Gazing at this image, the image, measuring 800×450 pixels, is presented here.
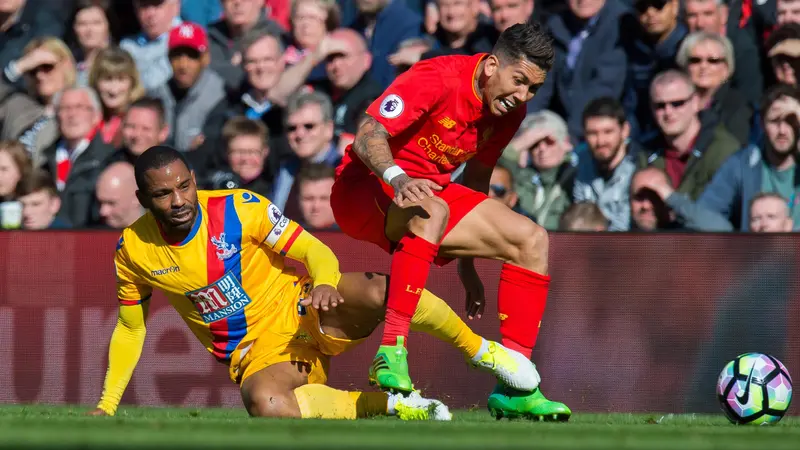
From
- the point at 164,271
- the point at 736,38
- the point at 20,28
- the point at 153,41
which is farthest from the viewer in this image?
the point at 20,28

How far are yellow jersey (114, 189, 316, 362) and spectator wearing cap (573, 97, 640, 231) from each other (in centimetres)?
324

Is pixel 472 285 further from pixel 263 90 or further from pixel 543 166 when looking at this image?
pixel 263 90

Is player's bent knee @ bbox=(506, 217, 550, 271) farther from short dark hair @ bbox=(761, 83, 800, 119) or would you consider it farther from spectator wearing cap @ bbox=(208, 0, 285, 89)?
spectator wearing cap @ bbox=(208, 0, 285, 89)

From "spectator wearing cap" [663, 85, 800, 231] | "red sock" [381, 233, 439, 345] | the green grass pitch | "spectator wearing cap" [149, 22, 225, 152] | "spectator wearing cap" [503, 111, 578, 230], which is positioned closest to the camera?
the green grass pitch

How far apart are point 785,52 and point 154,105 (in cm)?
483

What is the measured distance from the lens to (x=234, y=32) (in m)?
9.52

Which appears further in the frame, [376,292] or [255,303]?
[255,303]

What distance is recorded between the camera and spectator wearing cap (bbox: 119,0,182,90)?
9547mm

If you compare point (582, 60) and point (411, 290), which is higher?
point (582, 60)

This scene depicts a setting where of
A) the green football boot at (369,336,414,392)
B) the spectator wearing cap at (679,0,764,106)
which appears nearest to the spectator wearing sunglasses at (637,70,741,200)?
the spectator wearing cap at (679,0,764,106)

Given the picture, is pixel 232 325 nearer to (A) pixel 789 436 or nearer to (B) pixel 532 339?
(B) pixel 532 339

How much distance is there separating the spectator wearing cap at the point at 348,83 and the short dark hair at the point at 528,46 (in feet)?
12.1

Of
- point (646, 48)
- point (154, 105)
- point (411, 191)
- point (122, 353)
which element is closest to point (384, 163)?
point (411, 191)

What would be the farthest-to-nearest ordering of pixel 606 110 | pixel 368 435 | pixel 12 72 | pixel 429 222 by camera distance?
pixel 12 72, pixel 606 110, pixel 429 222, pixel 368 435
